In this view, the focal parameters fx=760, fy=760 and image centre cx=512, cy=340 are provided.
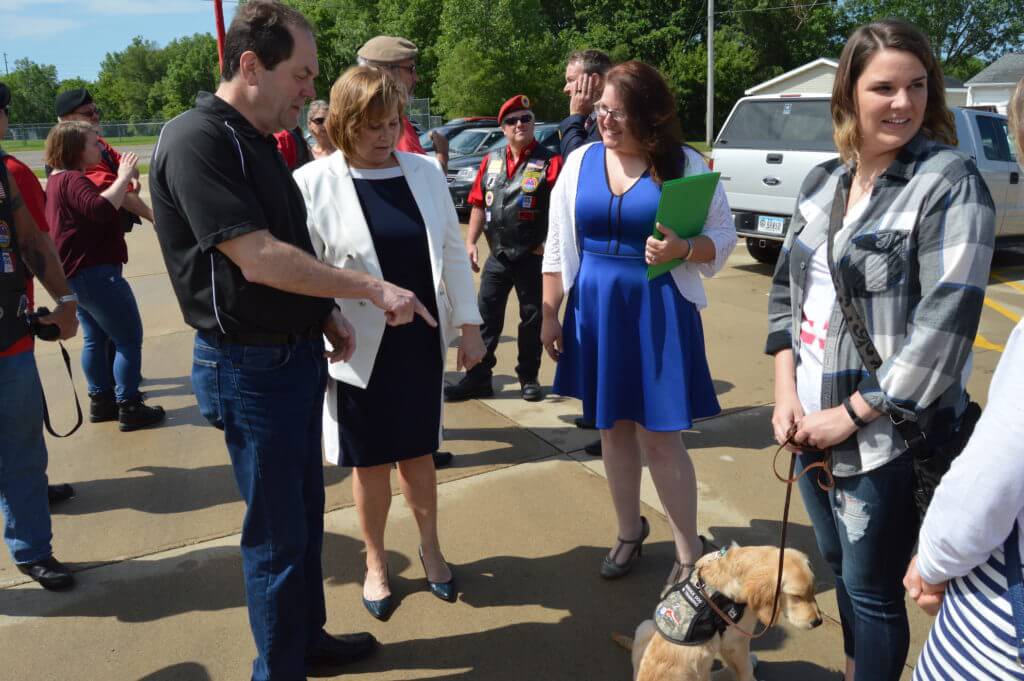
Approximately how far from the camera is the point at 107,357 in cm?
497

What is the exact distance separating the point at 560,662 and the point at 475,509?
1153 mm

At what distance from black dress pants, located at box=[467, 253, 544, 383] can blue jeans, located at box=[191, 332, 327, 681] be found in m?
2.78

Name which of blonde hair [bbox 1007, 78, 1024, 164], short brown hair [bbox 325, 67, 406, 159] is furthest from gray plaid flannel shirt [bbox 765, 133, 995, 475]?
short brown hair [bbox 325, 67, 406, 159]

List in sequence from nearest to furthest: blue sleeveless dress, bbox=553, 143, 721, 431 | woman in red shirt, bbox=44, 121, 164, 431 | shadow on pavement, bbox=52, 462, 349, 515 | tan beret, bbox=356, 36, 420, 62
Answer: blue sleeveless dress, bbox=553, 143, 721, 431 → shadow on pavement, bbox=52, 462, 349, 515 → tan beret, bbox=356, 36, 420, 62 → woman in red shirt, bbox=44, 121, 164, 431

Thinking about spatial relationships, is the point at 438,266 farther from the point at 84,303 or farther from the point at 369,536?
the point at 84,303

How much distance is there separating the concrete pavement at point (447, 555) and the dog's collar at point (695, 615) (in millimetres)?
484

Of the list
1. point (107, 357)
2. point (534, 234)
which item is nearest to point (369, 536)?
point (534, 234)

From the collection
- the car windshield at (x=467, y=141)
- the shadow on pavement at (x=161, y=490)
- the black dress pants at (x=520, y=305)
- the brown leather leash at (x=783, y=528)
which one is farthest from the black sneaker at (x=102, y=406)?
the car windshield at (x=467, y=141)

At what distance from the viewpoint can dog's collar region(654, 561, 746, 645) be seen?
2188mm

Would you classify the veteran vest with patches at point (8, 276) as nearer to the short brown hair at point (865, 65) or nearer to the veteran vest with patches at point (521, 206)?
the veteran vest with patches at point (521, 206)

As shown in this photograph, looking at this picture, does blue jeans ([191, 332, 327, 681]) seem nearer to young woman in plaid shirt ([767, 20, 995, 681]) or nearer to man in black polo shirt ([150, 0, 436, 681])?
man in black polo shirt ([150, 0, 436, 681])

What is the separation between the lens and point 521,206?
4898mm

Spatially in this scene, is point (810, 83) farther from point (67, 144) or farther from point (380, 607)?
point (380, 607)

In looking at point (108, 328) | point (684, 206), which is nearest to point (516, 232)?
point (684, 206)
